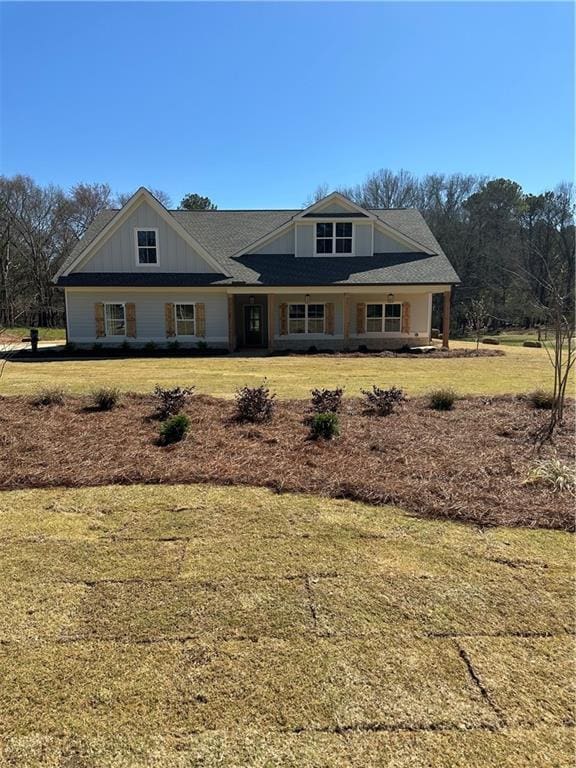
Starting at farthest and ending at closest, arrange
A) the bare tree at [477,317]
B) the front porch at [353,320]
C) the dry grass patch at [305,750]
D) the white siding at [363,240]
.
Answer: the white siding at [363,240] < the bare tree at [477,317] < the front porch at [353,320] < the dry grass patch at [305,750]

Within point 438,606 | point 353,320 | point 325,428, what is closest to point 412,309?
point 353,320

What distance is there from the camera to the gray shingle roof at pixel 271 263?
20.6 meters

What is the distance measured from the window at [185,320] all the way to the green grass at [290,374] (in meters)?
3.50

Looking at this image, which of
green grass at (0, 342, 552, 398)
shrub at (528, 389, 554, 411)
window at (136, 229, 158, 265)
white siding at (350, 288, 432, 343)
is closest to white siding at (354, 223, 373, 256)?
white siding at (350, 288, 432, 343)

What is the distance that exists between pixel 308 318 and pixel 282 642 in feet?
65.1

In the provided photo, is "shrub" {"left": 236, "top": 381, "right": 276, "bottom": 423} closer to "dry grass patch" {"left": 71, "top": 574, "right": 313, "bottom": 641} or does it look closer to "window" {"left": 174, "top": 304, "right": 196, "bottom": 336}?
"dry grass patch" {"left": 71, "top": 574, "right": 313, "bottom": 641}

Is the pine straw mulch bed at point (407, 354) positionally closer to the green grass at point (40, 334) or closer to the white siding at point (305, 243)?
the white siding at point (305, 243)

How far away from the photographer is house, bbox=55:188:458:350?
67.6ft

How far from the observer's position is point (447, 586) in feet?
10.5

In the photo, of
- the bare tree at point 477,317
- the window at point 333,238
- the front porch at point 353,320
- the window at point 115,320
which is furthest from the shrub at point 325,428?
the window at point 333,238

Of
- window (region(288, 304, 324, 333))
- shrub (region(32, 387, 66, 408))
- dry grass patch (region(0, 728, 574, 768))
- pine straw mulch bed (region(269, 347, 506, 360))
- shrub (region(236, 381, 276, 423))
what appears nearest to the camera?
dry grass patch (region(0, 728, 574, 768))

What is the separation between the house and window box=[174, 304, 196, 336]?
0.04m

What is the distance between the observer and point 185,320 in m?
21.2

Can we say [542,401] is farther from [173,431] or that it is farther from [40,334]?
[40,334]
